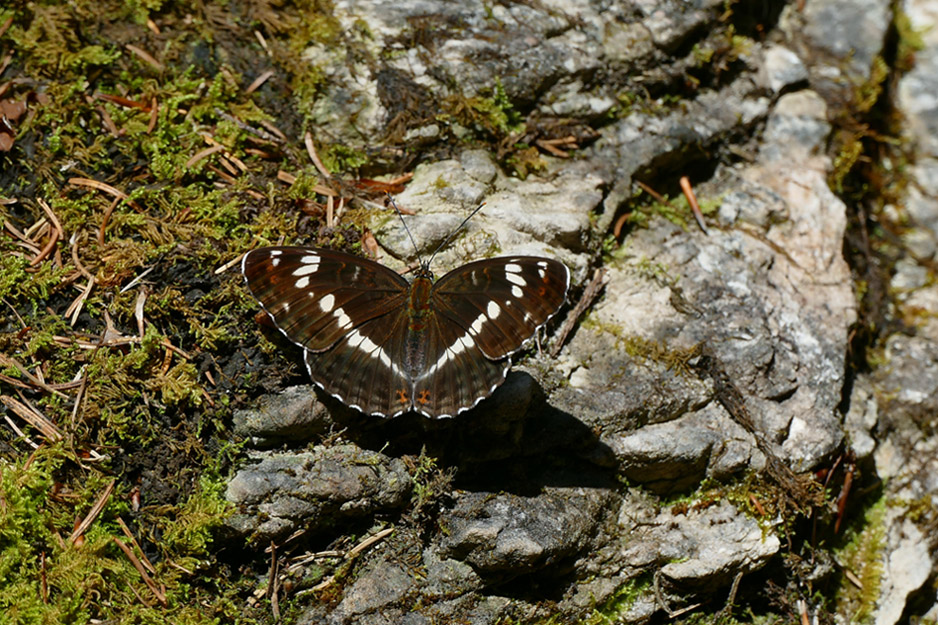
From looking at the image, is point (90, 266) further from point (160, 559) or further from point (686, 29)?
point (686, 29)

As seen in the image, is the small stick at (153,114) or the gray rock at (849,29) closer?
the small stick at (153,114)

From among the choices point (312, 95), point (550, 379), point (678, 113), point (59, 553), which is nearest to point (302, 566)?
point (59, 553)

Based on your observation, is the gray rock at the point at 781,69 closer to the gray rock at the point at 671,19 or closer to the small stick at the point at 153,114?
the gray rock at the point at 671,19

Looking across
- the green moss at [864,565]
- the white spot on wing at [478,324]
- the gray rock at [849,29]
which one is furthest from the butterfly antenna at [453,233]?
the gray rock at [849,29]

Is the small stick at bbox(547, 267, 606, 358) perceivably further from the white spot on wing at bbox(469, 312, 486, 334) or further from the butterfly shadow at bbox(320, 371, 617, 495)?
the white spot on wing at bbox(469, 312, 486, 334)

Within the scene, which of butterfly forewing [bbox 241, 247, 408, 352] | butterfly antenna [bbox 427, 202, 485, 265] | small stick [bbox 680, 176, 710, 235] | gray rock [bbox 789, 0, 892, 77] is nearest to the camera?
butterfly forewing [bbox 241, 247, 408, 352]

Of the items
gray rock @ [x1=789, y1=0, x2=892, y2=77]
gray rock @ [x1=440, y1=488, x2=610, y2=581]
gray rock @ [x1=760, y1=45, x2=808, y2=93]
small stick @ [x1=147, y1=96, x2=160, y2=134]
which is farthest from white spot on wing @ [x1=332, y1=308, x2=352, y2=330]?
gray rock @ [x1=789, y1=0, x2=892, y2=77]

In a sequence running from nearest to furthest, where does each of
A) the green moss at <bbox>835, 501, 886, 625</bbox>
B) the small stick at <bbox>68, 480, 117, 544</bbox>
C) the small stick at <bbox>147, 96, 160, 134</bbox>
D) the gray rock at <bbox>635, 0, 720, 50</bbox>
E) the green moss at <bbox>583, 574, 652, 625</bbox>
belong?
the small stick at <bbox>68, 480, 117, 544</bbox> → the green moss at <bbox>583, 574, 652, 625</bbox> → the small stick at <bbox>147, 96, 160, 134</bbox> → the green moss at <bbox>835, 501, 886, 625</bbox> → the gray rock at <bbox>635, 0, 720, 50</bbox>
